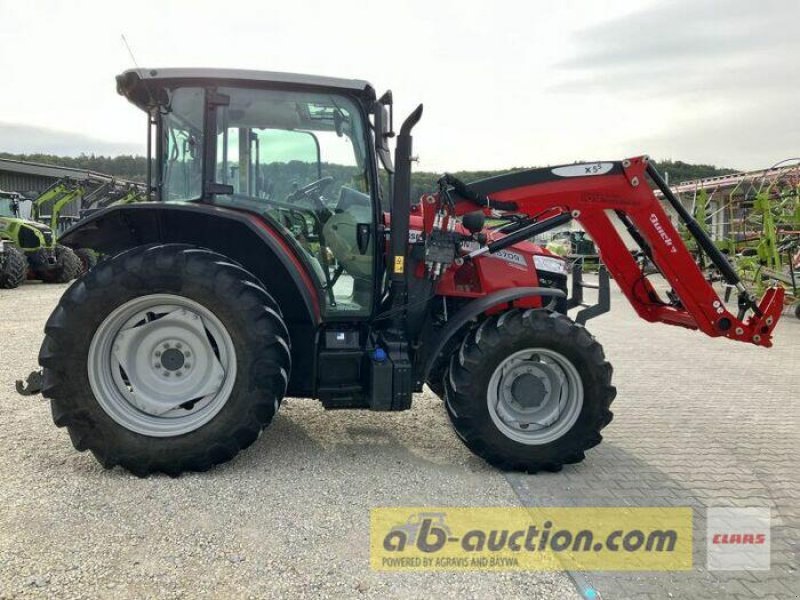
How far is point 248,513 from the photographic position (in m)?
3.05

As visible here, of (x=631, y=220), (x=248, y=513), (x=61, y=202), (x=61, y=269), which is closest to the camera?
(x=248, y=513)

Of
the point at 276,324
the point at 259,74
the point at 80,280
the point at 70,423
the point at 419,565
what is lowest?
the point at 419,565

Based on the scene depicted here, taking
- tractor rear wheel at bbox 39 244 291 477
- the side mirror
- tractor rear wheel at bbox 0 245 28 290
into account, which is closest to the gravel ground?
tractor rear wheel at bbox 39 244 291 477

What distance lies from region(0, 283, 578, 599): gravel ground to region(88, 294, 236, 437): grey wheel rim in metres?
0.37

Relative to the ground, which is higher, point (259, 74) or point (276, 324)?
point (259, 74)

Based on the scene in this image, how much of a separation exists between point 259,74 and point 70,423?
2329 mm

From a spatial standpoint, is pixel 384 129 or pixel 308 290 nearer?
pixel 308 290

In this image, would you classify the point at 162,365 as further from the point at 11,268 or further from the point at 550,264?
the point at 11,268

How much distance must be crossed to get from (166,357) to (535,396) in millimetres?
2320

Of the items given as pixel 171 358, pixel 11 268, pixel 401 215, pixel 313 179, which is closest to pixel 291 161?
pixel 313 179

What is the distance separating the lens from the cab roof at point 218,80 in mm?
3576

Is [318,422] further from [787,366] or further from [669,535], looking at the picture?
[787,366]

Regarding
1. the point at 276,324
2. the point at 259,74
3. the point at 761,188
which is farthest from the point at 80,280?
the point at 761,188

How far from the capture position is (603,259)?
448cm
